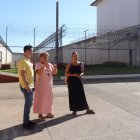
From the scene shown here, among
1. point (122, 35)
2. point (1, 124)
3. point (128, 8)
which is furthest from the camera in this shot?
point (128, 8)

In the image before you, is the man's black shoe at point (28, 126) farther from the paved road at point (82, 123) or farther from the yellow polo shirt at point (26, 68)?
the yellow polo shirt at point (26, 68)

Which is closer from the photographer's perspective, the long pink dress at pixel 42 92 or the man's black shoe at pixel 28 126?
the man's black shoe at pixel 28 126

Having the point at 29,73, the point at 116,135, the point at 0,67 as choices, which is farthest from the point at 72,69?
the point at 0,67

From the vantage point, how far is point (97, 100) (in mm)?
12492

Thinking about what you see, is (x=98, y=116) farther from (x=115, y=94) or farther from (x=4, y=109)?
(x=115, y=94)

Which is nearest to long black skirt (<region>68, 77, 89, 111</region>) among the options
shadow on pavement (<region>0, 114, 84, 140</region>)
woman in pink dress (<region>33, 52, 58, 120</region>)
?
shadow on pavement (<region>0, 114, 84, 140</region>)

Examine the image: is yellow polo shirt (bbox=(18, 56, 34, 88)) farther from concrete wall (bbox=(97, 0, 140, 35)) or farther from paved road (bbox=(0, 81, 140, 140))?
concrete wall (bbox=(97, 0, 140, 35))

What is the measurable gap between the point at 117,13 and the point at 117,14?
126 mm

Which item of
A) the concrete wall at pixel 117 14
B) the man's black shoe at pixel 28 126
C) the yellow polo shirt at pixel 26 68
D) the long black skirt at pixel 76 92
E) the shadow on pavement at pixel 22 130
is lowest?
the shadow on pavement at pixel 22 130

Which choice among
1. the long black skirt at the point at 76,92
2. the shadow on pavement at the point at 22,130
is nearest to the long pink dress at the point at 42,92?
the shadow on pavement at the point at 22,130

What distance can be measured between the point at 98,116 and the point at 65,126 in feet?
4.49

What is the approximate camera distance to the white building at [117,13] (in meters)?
39.6

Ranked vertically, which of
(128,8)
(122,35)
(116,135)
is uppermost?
(128,8)

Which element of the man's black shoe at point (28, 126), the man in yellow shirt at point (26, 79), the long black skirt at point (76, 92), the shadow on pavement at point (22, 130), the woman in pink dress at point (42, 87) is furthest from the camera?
the long black skirt at point (76, 92)
